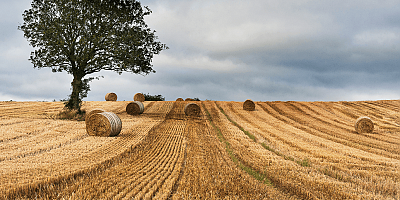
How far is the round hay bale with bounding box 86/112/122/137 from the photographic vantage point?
1183 centimetres

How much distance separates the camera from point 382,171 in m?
7.70

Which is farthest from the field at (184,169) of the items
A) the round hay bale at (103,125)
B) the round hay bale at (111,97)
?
the round hay bale at (111,97)

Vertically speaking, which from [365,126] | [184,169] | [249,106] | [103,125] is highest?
[249,106]

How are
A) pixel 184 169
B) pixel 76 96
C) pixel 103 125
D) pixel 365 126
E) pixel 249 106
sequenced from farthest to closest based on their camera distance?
pixel 249 106
pixel 76 96
pixel 365 126
pixel 103 125
pixel 184 169

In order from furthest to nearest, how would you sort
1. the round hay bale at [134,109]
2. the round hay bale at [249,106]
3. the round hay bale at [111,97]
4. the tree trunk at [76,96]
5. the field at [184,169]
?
the round hay bale at [111,97] → the round hay bale at [249,106] → the round hay bale at [134,109] → the tree trunk at [76,96] → the field at [184,169]

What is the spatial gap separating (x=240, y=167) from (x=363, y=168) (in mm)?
4044

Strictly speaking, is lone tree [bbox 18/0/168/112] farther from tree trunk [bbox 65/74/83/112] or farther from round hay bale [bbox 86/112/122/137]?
round hay bale [bbox 86/112/122/137]

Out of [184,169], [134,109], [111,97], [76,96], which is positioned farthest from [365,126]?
[111,97]

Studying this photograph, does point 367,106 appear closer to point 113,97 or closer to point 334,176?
point 334,176

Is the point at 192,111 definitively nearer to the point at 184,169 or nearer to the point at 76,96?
the point at 76,96

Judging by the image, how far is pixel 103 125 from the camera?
11977 millimetres

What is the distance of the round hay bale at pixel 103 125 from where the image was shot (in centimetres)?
1183

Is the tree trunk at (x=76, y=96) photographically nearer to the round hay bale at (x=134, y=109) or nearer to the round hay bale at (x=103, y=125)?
the round hay bale at (x=134, y=109)

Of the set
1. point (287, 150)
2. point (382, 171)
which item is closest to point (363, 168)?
point (382, 171)
